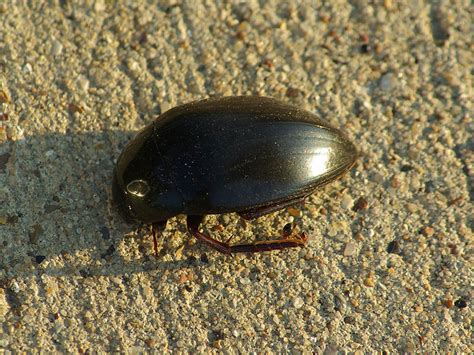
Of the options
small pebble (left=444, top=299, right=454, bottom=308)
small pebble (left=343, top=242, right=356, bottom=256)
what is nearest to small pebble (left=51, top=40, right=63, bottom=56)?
small pebble (left=343, top=242, right=356, bottom=256)

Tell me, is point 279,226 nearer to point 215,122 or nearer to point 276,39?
point 215,122

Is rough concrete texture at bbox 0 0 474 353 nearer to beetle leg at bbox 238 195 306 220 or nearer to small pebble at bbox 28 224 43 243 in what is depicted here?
small pebble at bbox 28 224 43 243

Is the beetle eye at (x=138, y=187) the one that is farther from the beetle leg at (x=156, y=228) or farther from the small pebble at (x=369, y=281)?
the small pebble at (x=369, y=281)

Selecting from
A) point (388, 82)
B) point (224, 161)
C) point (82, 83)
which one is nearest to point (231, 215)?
point (224, 161)

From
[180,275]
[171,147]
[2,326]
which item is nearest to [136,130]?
[171,147]

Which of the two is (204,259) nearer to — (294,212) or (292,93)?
(294,212)

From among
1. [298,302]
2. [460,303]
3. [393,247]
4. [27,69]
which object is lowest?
[460,303]

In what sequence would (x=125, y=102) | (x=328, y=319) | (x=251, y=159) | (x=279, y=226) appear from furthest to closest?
(x=125, y=102) → (x=279, y=226) → (x=328, y=319) → (x=251, y=159)
